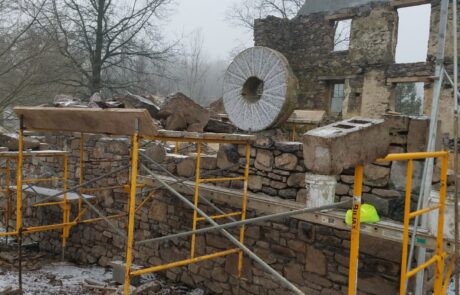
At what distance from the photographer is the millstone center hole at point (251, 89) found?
6.25 metres

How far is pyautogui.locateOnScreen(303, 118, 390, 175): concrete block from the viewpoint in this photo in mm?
2104

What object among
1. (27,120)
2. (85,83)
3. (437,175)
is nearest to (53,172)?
(27,120)

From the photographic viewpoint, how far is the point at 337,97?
1595cm

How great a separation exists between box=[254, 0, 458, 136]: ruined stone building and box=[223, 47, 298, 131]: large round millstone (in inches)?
300

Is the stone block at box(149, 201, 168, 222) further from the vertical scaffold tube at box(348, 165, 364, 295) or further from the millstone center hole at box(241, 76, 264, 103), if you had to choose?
the vertical scaffold tube at box(348, 165, 364, 295)

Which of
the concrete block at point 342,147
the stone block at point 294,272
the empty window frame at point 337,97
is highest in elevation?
the empty window frame at point 337,97

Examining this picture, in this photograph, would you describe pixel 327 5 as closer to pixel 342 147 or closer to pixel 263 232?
pixel 263 232

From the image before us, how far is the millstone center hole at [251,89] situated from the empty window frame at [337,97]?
9912mm

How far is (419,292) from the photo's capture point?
3426mm

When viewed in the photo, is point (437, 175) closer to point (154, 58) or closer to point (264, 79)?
point (264, 79)

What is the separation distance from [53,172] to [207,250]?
12.9 feet

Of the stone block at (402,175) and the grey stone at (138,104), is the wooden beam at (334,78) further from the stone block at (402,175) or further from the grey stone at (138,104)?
the stone block at (402,175)

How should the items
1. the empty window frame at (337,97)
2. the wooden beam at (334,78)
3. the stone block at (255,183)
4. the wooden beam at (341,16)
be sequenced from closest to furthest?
the stone block at (255,183) < the wooden beam at (341,16) < the wooden beam at (334,78) < the empty window frame at (337,97)

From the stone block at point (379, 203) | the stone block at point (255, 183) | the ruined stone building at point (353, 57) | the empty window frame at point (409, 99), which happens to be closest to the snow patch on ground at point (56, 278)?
the stone block at point (255, 183)
